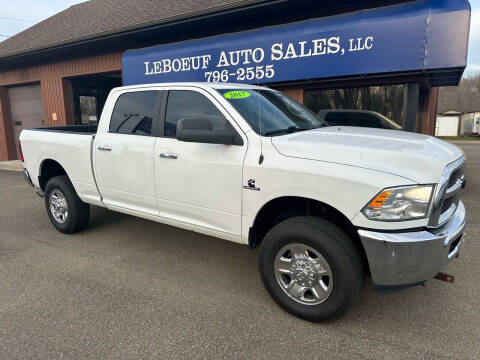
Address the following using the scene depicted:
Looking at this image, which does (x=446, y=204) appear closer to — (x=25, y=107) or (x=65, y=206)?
(x=65, y=206)

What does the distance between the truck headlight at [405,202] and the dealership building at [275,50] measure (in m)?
4.76

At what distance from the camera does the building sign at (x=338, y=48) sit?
19.5ft

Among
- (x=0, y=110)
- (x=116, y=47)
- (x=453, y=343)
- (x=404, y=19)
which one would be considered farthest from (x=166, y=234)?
(x=0, y=110)

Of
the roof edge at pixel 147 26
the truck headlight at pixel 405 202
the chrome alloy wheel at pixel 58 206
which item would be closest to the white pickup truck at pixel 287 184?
the truck headlight at pixel 405 202

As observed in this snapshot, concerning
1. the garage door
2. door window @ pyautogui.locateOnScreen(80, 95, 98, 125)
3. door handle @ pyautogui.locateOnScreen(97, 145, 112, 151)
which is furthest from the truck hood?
the garage door

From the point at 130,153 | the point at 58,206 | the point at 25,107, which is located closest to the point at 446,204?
the point at 130,153

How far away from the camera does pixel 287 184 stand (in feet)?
9.19

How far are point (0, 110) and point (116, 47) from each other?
719 cm

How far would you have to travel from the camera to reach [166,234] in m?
5.00

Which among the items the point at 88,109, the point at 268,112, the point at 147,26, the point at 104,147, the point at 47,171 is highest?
the point at 147,26

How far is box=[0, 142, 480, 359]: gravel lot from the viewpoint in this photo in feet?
8.37

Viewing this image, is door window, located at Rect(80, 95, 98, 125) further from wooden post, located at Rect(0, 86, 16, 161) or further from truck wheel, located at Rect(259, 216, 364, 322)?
truck wheel, located at Rect(259, 216, 364, 322)

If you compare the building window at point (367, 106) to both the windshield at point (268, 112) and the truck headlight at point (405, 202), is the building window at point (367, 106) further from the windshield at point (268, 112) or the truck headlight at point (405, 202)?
the truck headlight at point (405, 202)

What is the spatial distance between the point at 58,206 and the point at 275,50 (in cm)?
531
